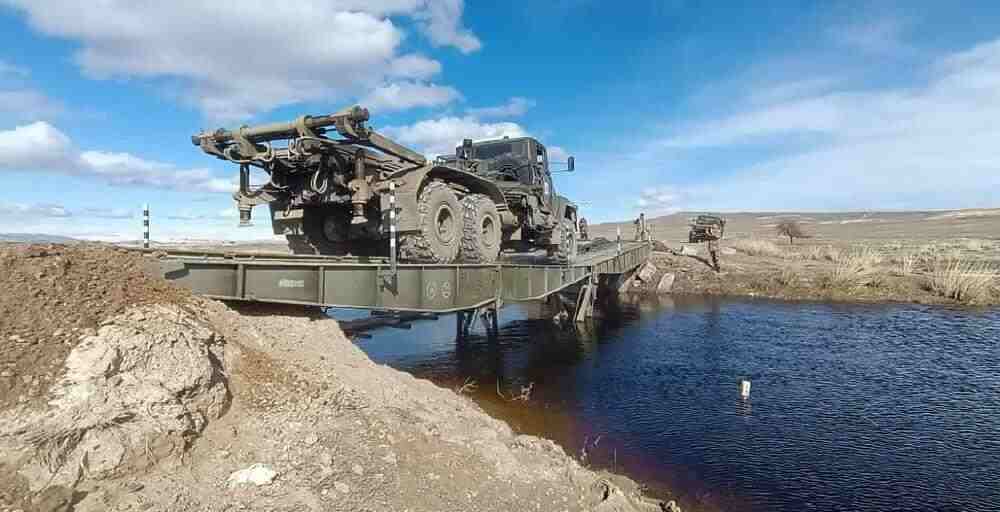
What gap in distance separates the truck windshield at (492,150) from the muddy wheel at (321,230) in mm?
4423

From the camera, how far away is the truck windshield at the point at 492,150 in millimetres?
12195

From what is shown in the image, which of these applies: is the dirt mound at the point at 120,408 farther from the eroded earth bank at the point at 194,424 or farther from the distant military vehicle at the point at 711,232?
the distant military vehicle at the point at 711,232

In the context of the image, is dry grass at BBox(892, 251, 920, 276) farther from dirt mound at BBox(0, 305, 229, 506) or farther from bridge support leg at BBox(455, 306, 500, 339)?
dirt mound at BBox(0, 305, 229, 506)

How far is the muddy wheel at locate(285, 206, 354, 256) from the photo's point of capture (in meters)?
8.72

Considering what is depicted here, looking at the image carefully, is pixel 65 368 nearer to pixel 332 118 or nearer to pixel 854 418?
pixel 332 118

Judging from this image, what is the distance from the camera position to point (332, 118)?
643 centimetres

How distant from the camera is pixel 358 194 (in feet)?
23.2

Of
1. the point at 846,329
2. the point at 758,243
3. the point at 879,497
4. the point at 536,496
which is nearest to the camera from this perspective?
the point at 536,496

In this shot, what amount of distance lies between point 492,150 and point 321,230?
15.7ft

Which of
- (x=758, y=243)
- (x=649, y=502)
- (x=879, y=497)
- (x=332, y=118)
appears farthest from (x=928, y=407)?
(x=758, y=243)

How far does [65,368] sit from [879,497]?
7.22m

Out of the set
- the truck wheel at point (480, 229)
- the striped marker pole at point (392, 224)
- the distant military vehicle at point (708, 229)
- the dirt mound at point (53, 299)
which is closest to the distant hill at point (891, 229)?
the distant military vehicle at point (708, 229)

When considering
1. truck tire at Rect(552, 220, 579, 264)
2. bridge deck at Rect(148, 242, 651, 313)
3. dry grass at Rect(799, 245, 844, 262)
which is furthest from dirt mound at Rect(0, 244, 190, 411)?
dry grass at Rect(799, 245, 844, 262)

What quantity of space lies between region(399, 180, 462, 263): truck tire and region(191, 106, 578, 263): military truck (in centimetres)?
1
